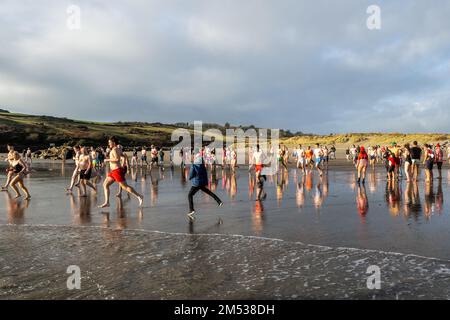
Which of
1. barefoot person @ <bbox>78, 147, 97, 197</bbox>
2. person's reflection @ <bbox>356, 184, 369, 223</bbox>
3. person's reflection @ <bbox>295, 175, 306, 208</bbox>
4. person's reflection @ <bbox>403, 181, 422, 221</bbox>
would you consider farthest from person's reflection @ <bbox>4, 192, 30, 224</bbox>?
person's reflection @ <bbox>403, 181, 422, 221</bbox>

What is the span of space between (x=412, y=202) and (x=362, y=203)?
1520 mm

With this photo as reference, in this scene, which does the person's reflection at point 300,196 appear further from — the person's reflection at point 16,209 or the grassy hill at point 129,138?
the grassy hill at point 129,138

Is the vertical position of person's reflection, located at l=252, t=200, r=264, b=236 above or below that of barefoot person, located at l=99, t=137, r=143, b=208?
below

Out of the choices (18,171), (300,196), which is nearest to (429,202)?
(300,196)

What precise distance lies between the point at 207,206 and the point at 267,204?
5.92 ft

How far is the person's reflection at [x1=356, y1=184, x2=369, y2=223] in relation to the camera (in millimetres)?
10359

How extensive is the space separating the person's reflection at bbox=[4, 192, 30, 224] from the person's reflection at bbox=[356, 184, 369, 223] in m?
8.30

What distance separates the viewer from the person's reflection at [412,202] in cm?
1039

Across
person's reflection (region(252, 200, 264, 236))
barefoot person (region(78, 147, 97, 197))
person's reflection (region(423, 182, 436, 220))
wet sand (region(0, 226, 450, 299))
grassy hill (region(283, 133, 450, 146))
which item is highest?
grassy hill (region(283, 133, 450, 146))

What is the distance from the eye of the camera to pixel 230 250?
715cm

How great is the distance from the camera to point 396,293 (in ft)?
17.0

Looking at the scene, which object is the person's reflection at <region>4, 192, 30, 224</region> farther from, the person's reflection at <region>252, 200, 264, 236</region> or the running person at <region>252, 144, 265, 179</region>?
the running person at <region>252, 144, 265, 179</region>

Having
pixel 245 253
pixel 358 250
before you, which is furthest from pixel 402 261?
pixel 245 253
